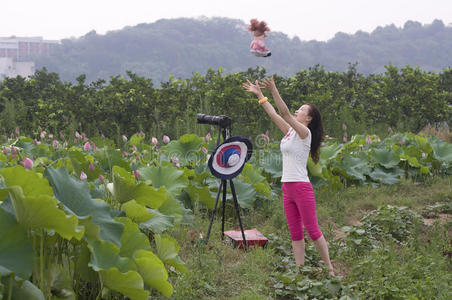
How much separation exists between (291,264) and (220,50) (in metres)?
45.2

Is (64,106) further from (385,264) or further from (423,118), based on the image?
(423,118)

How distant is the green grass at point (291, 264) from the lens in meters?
2.77

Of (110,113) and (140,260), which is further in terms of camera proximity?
(110,113)

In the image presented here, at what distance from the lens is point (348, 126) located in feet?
25.1

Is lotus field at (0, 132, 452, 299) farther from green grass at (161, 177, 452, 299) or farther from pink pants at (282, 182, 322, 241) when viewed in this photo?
pink pants at (282, 182, 322, 241)

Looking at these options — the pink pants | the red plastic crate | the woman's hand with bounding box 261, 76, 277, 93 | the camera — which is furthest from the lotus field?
the woman's hand with bounding box 261, 76, 277, 93

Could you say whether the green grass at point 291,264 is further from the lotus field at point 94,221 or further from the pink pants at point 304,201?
the pink pants at point 304,201

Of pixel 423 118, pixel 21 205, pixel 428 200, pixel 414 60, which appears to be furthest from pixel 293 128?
pixel 414 60

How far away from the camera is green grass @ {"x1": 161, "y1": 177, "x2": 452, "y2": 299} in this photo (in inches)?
109

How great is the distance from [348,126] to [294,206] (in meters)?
4.87

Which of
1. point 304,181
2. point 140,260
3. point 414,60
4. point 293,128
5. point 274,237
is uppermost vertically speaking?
point 414,60

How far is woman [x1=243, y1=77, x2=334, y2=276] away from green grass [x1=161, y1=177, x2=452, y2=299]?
0.89 feet

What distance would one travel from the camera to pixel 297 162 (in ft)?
9.89

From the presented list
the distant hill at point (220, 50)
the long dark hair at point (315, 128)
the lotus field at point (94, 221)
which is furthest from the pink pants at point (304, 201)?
the distant hill at point (220, 50)
